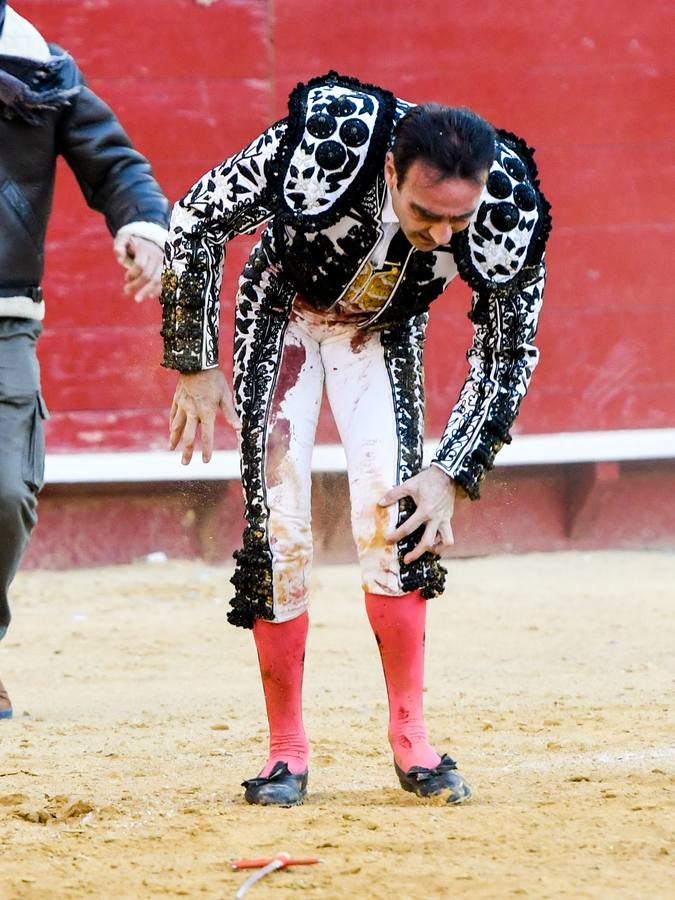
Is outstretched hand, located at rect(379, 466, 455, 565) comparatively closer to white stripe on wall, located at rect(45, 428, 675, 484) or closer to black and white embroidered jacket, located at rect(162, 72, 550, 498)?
black and white embroidered jacket, located at rect(162, 72, 550, 498)

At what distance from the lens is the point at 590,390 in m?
6.71

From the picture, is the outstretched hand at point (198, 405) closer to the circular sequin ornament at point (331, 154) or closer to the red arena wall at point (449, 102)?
the circular sequin ornament at point (331, 154)

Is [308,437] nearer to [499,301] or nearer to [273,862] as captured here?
[499,301]

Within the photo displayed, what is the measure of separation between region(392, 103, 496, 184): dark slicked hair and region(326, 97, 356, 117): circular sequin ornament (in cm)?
16

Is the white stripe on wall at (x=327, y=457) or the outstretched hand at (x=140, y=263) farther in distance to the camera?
the white stripe on wall at (x=327, y=457)

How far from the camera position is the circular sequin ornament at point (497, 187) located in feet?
9.20

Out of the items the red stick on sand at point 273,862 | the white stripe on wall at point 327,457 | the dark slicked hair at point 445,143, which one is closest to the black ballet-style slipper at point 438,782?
the red stick on sand at point 273,862

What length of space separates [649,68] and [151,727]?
13.4ft

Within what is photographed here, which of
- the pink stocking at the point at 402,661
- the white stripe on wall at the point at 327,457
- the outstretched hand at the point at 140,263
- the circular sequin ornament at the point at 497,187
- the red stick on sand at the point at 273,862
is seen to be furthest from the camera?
the white stripe on wall at the point at 327,457

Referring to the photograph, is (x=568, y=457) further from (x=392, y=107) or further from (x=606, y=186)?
(x=392, y=107)

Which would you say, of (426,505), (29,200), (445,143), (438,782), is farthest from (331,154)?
(29,200)

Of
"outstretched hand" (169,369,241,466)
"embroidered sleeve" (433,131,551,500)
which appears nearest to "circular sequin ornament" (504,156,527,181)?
"embroidered sleeve" (433,131,551,500)

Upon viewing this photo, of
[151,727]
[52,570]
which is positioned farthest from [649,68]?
[151,727]

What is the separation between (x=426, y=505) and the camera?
286 centimetres
